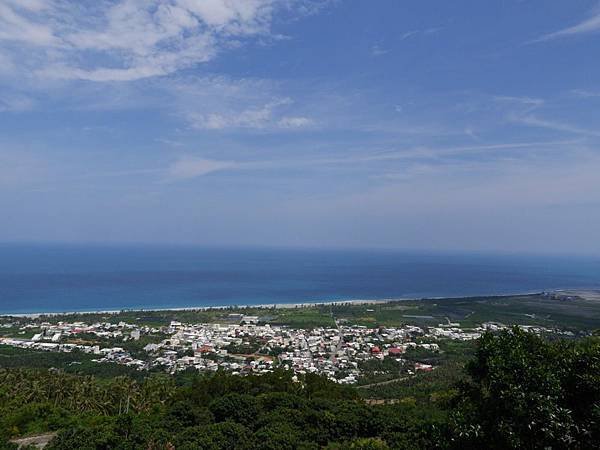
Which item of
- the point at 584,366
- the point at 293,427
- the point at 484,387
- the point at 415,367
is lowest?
the point at 415,367

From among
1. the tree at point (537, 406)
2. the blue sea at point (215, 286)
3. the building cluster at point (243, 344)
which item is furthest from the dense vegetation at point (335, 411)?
the blue sea at point (215, 286)

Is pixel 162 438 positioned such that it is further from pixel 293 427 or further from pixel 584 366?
pixel 584 366

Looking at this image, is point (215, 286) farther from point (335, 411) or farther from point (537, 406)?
point (537, 406)

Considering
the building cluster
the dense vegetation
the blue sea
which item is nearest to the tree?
the dense vegetation

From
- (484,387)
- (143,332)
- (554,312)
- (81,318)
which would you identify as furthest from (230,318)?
(484,387)

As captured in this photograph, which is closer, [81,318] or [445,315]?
[81,318]

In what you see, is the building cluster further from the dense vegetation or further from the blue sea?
the blue sea

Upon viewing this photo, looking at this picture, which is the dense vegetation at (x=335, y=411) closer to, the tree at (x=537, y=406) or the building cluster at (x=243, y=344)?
the tree at (x=537, y=406)
